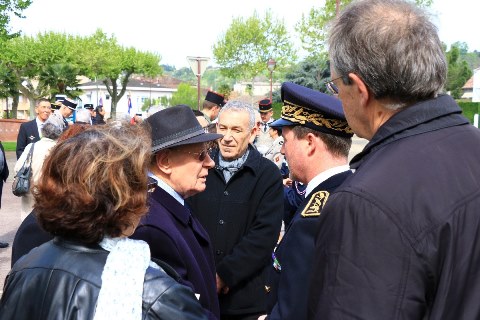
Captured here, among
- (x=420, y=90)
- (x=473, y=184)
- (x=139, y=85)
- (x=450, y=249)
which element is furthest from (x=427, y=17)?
(x=139, y=85)

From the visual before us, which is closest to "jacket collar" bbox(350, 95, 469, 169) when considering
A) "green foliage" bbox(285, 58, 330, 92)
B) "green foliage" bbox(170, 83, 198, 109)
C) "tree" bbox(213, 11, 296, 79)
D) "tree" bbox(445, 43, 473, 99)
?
"green foliage" bbox(285, 58, 330, 92)

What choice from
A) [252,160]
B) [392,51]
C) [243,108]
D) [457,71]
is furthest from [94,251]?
[457,71]

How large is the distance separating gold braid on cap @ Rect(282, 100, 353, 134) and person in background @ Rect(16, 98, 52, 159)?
311 inches

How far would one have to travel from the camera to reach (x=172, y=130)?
2.91 meters

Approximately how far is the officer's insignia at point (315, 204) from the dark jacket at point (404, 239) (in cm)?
78

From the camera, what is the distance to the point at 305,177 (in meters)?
2.74

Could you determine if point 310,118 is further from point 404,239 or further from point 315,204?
point 404,239

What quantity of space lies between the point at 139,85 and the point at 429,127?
123 m

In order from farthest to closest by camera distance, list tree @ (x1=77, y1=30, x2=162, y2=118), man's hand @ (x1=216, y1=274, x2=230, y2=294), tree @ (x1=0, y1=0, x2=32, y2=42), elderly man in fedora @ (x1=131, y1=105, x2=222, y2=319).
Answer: tree @ (x1=77, y1=30, x2=162, y2=118) → tree @ (x1=0, y1=0, x2=32, y2=42) → man's hand @ (x1=216, y1=274, x2=230, y2=294) → elderly man in fedora @ (x1=131, y1=105, x2=222, y2=319)

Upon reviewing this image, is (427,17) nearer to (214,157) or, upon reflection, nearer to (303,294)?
(303,294)

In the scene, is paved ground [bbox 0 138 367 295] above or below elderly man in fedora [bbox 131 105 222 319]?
below

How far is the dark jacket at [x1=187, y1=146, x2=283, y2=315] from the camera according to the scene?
3947 millimetres

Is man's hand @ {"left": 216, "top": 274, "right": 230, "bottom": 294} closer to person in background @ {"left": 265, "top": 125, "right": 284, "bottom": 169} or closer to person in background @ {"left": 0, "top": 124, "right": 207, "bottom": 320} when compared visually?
person in background @ {"left": 0, "top": 124, "right": 207, "bottom": 320}

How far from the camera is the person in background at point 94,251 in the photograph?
1.72 metres
